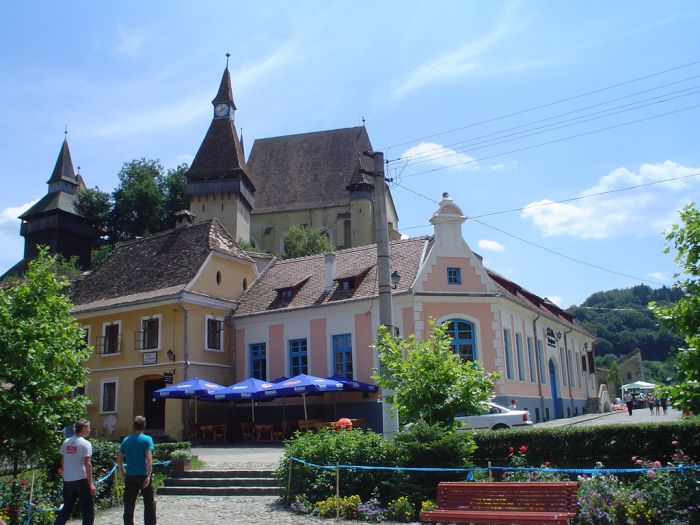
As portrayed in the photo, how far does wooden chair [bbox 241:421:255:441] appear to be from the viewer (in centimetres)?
2800

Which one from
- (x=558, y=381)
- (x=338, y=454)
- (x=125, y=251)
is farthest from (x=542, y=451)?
(x=125, y=251)

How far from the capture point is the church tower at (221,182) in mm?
63938

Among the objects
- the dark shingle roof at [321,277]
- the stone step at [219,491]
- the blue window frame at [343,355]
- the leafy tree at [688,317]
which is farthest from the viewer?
the dark shingle roof at [321,277]

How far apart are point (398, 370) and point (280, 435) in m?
14.4

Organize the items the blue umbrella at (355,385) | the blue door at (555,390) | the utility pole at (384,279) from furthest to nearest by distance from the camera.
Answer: the blue door at (555,390), the blue umbrella at (355,385), the utility pole at (384,279)

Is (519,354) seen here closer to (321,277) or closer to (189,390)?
(321,277)

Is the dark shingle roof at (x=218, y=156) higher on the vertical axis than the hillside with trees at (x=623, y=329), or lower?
higher

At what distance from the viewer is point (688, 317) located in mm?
10195

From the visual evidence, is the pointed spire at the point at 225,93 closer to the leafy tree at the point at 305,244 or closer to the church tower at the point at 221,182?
the church tower at the point at 221,182

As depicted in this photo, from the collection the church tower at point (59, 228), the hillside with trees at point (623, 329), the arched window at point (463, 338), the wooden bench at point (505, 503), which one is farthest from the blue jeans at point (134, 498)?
the hillside with trees at point (623, 329)

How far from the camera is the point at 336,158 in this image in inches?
2963

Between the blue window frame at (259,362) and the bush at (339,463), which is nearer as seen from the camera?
the bush at (339,463)

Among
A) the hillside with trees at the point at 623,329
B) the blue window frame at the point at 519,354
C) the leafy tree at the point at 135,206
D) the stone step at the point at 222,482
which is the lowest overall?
the stone step at the point at 222,482

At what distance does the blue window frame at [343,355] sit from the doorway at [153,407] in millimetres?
8438
